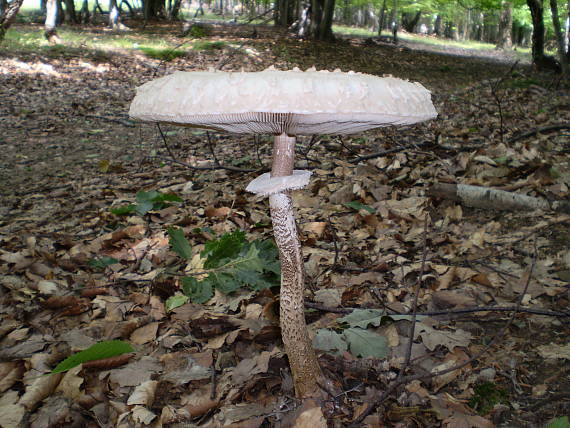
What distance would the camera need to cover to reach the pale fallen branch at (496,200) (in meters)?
3.72

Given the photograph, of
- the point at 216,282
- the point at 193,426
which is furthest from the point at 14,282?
the point at 193,426

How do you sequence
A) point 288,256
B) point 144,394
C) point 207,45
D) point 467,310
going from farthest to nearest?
point 207,45
point 467,310
point 144,394
point 288,256

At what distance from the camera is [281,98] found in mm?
1379

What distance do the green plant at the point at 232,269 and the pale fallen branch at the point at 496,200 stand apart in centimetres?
190

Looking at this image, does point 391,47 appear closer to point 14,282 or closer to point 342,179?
point 342,179

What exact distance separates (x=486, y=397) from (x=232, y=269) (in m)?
1.75

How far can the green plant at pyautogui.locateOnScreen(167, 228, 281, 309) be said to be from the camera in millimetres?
2990

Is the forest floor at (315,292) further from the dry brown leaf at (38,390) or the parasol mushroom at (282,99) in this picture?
the parasol mushroom at (282,99)

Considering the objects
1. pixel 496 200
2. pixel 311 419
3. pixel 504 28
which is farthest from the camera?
pixel 504 28

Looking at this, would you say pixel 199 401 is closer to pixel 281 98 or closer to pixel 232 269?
pixel 232 269

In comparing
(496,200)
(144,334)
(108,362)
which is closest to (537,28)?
(496,200)

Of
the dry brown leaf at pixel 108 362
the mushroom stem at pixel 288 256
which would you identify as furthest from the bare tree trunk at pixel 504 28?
the dry brown leaf at pixel 108 362

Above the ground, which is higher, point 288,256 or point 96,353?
point 288,256

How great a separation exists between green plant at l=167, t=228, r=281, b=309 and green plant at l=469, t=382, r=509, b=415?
1.37 metres
